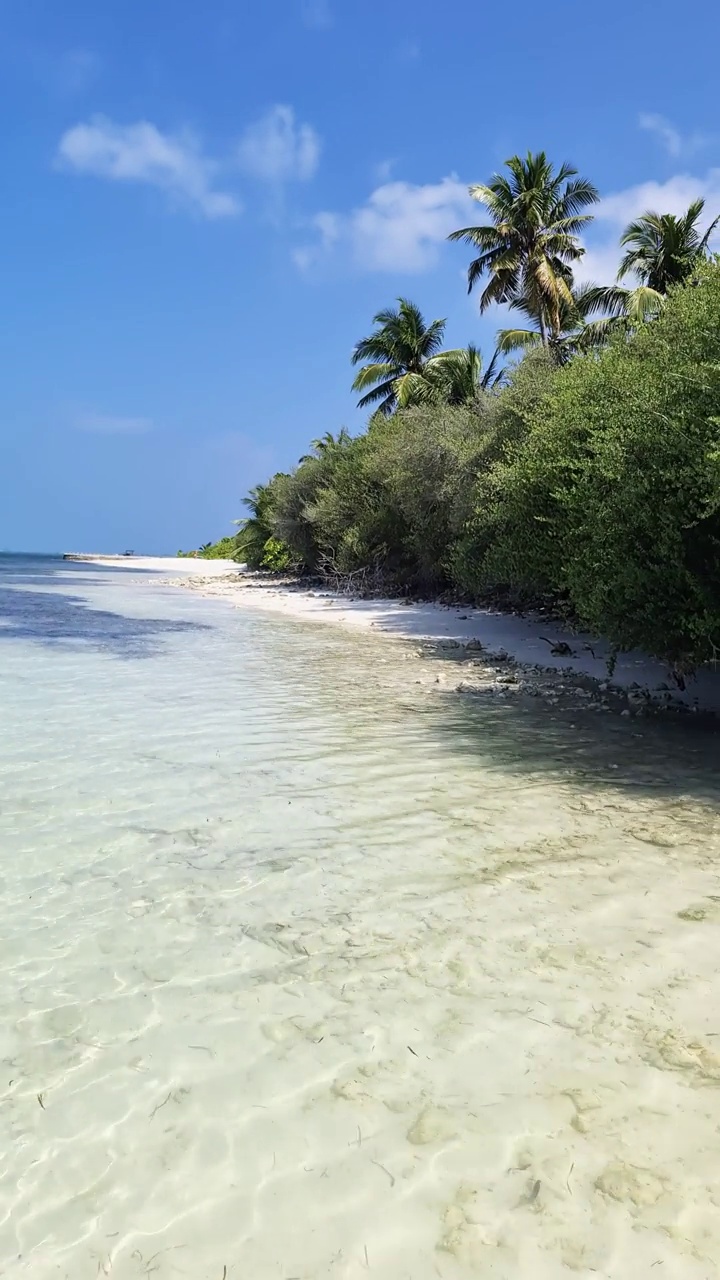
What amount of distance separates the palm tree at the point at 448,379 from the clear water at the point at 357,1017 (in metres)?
27.3

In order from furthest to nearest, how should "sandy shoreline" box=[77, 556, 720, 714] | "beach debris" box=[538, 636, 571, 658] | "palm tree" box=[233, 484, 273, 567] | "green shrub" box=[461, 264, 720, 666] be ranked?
"palm tree" box=[233, 484, 273, 567] < "beach debris" box=[538, 636, 571, 658] < "sandy shoreline" box=[77, 556, 720, 714] < "green shrub" box=[461, 264, 720, 666]

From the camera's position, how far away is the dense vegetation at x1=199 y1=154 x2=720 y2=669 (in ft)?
27.0

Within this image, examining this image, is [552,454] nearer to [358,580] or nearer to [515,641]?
[515,641]

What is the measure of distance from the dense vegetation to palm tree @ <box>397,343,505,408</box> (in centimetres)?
11

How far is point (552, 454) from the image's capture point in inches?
491

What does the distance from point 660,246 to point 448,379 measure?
965 cm

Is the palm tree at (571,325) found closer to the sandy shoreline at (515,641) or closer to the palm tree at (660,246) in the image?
the palm tree at (660,246)

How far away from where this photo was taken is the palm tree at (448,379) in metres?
32.1

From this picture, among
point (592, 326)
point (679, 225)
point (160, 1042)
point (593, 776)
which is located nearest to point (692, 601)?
point (593, 776)

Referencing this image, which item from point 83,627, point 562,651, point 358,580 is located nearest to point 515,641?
point 562,651

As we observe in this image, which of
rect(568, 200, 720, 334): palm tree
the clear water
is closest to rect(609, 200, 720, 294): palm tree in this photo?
rect(568, 200, 720, 334): palm tree

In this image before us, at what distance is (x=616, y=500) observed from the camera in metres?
8.60

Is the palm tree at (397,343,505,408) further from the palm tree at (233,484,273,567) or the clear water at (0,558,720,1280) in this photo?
the clear water at (0,558,720,1280)

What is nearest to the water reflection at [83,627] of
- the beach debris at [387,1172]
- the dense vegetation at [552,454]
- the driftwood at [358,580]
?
the dense vegetation at [552,454]
